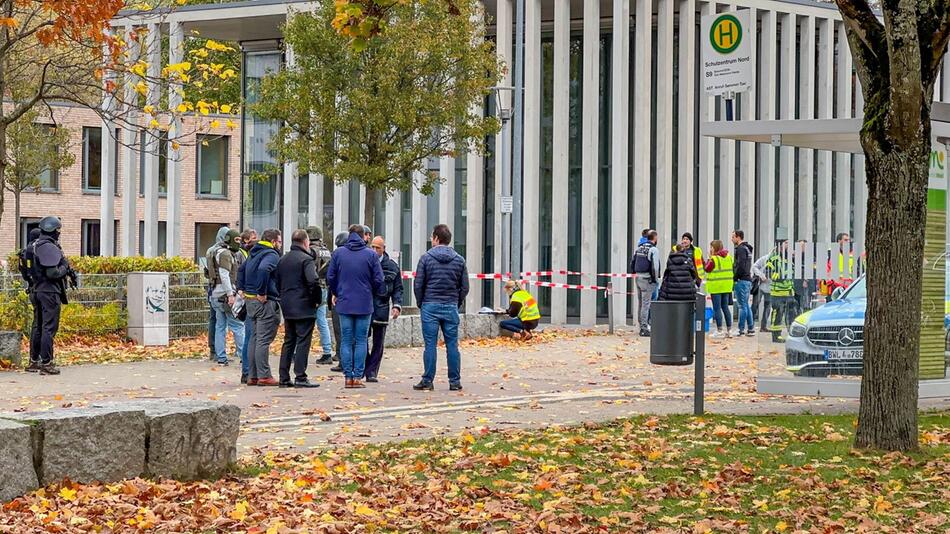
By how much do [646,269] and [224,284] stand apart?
32.4 feet

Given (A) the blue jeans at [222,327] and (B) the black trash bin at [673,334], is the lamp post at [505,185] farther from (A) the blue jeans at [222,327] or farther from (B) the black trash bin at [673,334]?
(B) the black trash bin at [673,334]

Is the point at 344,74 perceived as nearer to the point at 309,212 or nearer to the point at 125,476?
the point at 309,212

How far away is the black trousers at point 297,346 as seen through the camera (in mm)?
16656

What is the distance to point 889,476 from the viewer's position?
998cm

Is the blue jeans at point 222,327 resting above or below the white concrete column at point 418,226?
below

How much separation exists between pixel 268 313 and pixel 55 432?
8323 millimetres

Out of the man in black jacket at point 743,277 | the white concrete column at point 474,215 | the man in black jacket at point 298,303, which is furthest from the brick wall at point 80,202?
the man in black jacket at point 298,303

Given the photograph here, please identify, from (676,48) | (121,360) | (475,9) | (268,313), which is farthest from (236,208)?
(268,313)

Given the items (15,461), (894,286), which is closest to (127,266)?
(894,286)

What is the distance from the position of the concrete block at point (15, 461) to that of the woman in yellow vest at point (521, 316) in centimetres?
1748

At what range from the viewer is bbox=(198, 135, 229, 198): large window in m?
57.8

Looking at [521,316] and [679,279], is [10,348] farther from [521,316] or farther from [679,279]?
[679,279]

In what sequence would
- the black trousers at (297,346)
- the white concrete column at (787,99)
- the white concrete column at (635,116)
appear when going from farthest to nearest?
the white concrete column at (787,99)
the white concrete column at (635,116)
the black trousers at (297,346)

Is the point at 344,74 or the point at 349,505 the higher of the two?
the point at 344,74
